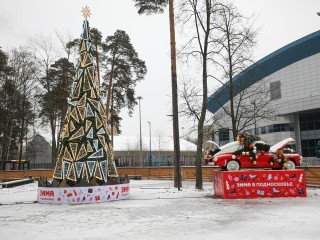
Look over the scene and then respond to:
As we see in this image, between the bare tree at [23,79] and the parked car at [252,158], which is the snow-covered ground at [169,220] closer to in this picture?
the parked car at [252,158]

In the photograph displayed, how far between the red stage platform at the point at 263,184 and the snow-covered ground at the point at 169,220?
2.29 feet

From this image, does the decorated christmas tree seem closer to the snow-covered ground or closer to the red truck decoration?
the snow-covered ground

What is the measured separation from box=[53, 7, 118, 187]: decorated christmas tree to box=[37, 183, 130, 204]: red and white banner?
0.22 metres

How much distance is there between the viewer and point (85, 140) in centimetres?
1332

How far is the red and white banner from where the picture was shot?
42.2 feet

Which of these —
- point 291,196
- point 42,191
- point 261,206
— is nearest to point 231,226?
point 261,206

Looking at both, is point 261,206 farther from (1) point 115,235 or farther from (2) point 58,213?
(2) point 58,213

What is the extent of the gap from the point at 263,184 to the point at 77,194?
23.4 ft

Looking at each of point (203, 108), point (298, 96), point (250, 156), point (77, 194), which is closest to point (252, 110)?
point (203, 108)

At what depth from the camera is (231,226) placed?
773 cm

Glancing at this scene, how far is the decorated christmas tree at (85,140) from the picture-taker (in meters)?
13.2

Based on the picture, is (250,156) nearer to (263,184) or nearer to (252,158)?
(252,158)

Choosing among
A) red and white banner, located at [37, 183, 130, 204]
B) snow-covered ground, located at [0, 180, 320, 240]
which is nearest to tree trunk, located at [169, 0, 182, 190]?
red and white banner, located at [37, 183, 130, 204]

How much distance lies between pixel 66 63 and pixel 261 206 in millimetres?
25818
